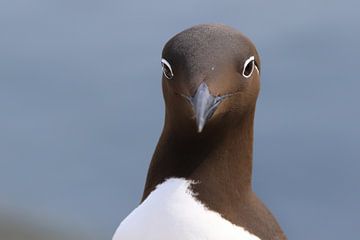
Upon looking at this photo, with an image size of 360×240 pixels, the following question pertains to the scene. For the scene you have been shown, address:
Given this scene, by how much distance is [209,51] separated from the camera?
8375 millimetres

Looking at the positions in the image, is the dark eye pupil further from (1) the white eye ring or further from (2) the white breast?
(2) the white breast

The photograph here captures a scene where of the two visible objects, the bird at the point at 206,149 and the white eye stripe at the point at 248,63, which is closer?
the bird at the point at 206,149

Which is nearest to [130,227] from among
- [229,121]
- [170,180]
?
[170,180]

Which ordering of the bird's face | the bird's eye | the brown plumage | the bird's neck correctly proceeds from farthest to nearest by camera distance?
the bird's neck
the bird's eye
the brown plumage
the bird's face

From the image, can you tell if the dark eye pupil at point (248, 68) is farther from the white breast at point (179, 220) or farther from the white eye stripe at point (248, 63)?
the white breast at point (179, 220)

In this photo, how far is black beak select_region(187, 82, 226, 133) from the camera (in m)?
8.08

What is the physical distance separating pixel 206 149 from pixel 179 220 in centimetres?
51

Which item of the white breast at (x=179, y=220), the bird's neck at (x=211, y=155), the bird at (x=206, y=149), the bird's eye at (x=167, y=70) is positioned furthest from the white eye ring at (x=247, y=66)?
the white breast at (x=179, y=220)

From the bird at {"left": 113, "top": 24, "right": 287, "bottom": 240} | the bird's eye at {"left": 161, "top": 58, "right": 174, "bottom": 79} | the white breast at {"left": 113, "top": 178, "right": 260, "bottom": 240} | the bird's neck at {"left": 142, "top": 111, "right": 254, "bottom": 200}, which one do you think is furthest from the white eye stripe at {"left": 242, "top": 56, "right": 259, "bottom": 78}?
the white breast at {"left": 113, "top": 178, "right": 260, "bottom": 240}

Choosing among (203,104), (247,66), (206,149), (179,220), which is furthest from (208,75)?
(179,220)

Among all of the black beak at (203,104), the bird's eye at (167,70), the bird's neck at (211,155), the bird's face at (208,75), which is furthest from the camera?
the bird's neck at (211,155)

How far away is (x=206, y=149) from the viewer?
867 centimetres

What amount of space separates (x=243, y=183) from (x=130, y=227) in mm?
796

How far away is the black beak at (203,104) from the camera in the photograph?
8.08 metres
